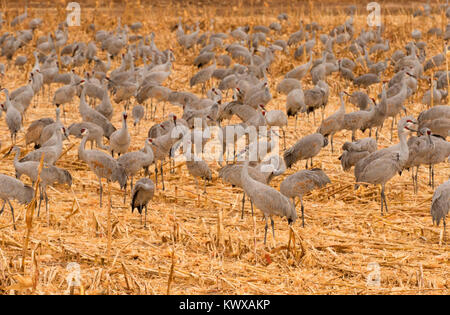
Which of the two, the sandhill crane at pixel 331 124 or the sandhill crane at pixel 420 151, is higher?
the sandhill crane at pixel 331 124

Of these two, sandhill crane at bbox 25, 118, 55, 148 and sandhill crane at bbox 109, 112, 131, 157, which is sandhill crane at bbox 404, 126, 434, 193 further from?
sandhill crane at bbox 25, 118, 55, 148

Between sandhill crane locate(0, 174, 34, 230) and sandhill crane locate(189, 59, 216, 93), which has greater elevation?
sandhill crane locate(189, 59, 216, 93)

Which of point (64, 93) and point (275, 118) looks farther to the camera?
point (64, 93)

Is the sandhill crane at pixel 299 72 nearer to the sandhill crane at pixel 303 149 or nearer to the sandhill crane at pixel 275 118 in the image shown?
the sandhill crane at pixel 275 118

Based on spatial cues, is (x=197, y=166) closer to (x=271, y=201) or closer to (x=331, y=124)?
(x=271, y=201)

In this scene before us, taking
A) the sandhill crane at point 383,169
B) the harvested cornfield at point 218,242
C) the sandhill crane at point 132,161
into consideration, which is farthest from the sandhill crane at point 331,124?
the sandhill crane at point 132,161

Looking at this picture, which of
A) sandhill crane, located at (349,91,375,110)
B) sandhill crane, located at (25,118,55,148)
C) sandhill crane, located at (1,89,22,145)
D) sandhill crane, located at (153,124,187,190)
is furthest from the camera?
sandhill crane, located at (349,91,375,110)

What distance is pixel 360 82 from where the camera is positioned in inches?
535

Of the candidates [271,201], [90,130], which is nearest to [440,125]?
[271,201]

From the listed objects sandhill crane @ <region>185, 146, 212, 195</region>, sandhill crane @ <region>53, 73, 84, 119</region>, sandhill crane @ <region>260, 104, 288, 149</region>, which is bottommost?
sandhill crane @ <region>185, 146, 212, 195</region>

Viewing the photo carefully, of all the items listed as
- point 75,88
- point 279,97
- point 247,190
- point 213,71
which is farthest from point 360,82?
point 247,190

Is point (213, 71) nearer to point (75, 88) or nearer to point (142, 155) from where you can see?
point (75, 88)

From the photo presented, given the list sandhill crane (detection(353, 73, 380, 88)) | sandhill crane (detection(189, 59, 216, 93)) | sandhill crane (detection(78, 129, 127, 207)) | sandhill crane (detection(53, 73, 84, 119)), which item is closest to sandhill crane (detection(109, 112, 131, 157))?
sandhill crane (detection(78, 129, 127, 207))

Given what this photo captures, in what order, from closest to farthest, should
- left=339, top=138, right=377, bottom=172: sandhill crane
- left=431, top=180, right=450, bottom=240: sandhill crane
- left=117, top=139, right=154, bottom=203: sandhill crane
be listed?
left=431, top=180, right=450, bottom=240: sandhill crane
left=117, top=139, right=154, bottom=203: sandhill crane
left=339, top=138, right=377, bottom=172: sandhill crane
